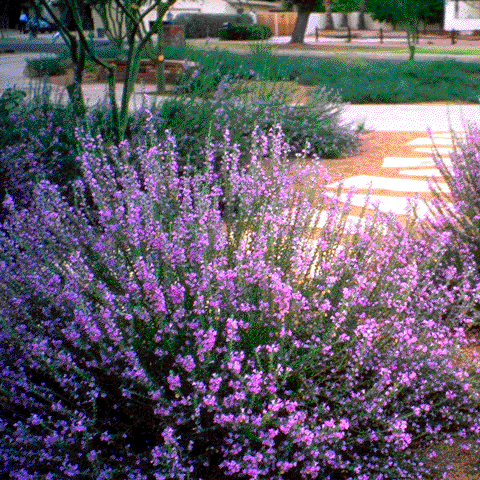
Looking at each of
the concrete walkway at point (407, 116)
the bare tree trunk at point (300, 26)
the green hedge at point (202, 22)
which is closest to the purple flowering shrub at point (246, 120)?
the concrete walkway at point (407, 116)

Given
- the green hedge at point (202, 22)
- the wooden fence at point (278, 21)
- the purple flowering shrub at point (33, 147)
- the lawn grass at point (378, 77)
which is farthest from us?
the wooden fence at point (278, 21)

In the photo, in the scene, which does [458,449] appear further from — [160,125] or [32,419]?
[160,125]

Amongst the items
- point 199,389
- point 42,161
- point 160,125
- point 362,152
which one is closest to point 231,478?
point 199,389

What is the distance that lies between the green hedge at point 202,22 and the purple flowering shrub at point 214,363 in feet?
157

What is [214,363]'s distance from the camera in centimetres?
237

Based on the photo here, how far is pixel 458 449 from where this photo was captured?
279 cm

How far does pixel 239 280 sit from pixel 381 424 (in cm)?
65

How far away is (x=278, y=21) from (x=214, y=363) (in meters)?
57.6

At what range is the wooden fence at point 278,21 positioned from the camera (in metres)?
57.2

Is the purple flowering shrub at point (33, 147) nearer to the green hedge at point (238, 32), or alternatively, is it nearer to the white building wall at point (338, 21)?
the green hedge at point (238, 32)

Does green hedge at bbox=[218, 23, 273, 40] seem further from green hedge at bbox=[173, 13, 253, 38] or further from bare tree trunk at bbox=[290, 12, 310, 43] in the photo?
bare tree trunk at bbox=[290, 12, 310, 43]

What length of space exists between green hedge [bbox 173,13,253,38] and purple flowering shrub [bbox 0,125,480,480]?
47.7 m

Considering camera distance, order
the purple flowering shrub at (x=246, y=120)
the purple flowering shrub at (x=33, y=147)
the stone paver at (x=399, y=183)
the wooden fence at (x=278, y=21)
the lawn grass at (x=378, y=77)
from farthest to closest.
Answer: the wooden fence at (x=278, y=21) < the lawn grass at (x=378, y=77) < the purple flowering shrub at (x=246, y=120) < the stone paver at (x=399, y=183) < the purple flowering shrub at (x=33, y=147)

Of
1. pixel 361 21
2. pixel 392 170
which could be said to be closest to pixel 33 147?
pixel 392 170
